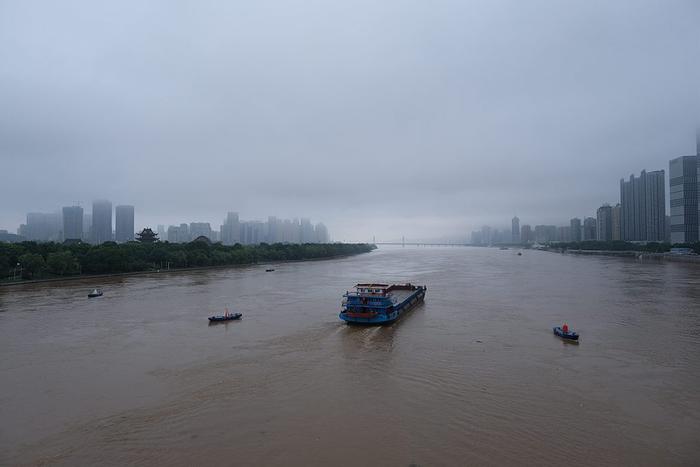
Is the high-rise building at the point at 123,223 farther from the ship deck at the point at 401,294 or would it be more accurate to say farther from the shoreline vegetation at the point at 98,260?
the ship deck at the point at 401,294

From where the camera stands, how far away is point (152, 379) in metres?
8.08

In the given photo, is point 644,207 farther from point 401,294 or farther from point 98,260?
point 98,260

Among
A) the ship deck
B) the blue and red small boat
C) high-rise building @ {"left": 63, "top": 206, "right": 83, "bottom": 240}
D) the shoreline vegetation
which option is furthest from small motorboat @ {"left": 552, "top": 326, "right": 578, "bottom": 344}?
high-rise building @ {"left": 63, "top": 206, "right": 83, "bottom": 240}

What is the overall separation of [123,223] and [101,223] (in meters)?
7.65

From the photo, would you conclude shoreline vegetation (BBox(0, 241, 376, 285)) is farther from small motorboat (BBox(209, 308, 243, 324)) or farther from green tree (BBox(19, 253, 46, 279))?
small motorboat (BBox(209, 308, 243, 324))

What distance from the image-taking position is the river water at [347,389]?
5.43m

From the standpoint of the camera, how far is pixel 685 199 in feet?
201

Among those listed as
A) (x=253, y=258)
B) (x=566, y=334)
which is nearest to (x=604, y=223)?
(x=253, y=258)

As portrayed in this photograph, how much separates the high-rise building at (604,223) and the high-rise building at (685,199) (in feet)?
135

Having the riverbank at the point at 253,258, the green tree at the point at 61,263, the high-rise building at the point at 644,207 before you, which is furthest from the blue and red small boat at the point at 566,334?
the high-rise building at the point at 644,207

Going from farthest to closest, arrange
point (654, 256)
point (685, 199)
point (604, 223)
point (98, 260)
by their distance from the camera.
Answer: point (604, 223)
point (685, 199)
point (654, 256)
point (98, 260)

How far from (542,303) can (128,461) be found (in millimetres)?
17064

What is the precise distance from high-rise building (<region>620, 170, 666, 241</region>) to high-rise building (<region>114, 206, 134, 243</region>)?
115 m

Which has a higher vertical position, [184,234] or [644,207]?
[644,207]
